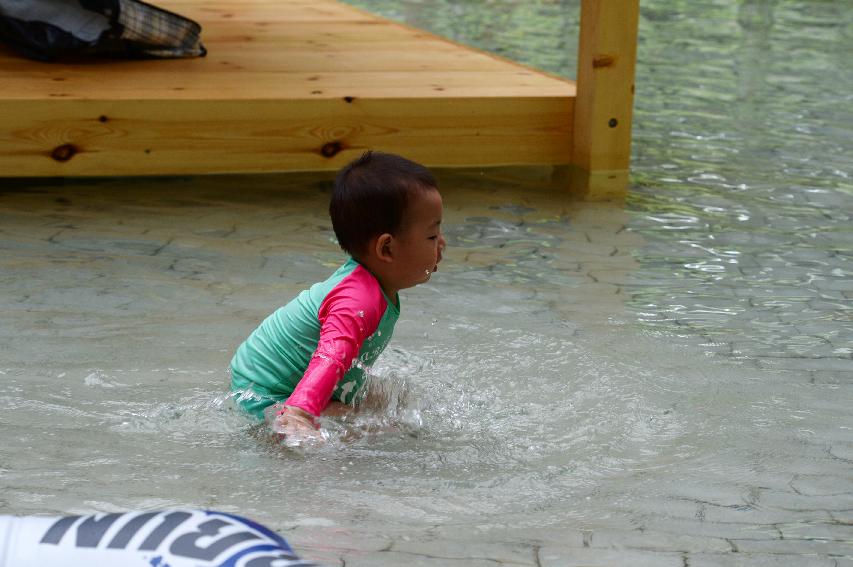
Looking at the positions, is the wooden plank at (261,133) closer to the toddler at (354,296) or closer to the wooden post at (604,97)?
the wooden post at (604,97)

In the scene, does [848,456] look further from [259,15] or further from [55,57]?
[259,15]

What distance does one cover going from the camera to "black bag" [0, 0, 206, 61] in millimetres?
5434

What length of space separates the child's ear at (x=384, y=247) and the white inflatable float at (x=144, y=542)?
1.03 metres

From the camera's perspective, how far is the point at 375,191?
271 cm

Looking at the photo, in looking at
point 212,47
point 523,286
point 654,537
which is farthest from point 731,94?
point 654,537

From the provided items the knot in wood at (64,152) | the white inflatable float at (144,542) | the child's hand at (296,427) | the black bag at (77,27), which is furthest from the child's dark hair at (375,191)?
the black bag at (77,27)

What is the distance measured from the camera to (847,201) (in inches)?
206

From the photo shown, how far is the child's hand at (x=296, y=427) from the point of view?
263 cm

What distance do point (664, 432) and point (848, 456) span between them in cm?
43

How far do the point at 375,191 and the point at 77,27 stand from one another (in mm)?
3279

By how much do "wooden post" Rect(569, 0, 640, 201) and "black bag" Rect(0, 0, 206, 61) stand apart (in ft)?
6.75

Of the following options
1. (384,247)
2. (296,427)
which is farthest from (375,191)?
(296,427)

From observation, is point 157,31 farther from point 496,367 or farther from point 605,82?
point 496,367

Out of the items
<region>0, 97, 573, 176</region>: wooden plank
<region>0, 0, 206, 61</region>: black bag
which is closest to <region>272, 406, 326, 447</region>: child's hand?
<region>0, 97, 573, 176</region>: wooden plank
